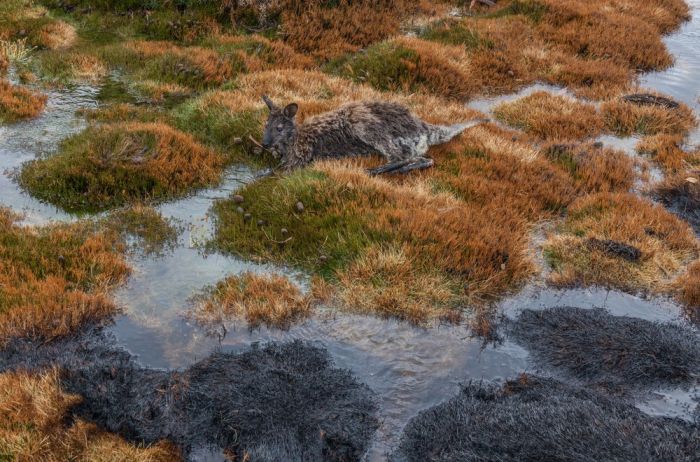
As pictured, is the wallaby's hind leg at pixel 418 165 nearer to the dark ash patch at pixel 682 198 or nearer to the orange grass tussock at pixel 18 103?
the dark ash patch at pixel 682 198

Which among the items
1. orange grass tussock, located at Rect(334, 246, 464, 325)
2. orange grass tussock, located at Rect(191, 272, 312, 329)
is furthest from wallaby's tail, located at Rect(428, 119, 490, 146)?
orange grass tussock, located at Rect(191, 272, 312, 329)

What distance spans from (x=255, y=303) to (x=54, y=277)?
112 inches

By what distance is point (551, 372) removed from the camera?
24.2 ft

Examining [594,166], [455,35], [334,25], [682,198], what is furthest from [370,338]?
[455,35]

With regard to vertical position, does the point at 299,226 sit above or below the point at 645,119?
below

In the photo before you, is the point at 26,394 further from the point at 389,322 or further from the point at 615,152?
the point at 615,152

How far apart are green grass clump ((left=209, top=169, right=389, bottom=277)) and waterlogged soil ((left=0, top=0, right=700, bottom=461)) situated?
0.31 m

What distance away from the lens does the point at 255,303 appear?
825 centimetres

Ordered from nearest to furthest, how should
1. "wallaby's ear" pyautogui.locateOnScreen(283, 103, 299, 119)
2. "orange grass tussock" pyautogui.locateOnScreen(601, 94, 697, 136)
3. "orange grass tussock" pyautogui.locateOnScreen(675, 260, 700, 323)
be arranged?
"orange grass tussock" pyautogui.locateOnScreen(675, 260, 700, 323)
"wallaby's ear" pyautogui.locateOnScreen(283, 103, 299, 119)
"orange grass tussock" pyautogui.locateOnScreen(601, 94, 697, 136)

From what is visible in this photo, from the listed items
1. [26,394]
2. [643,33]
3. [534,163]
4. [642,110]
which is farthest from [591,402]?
[643,33]

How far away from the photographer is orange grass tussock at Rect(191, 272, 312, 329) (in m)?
8.05

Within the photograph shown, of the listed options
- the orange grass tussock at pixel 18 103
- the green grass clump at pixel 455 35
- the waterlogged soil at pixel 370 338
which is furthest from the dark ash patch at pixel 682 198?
the orange grass tussock at pixel 18 103

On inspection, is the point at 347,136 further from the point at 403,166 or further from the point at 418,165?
the point at 418,165

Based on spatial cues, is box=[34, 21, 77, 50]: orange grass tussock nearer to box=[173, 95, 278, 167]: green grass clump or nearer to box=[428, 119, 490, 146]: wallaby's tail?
box=[173, 95, 278, 167]: green grass clump
